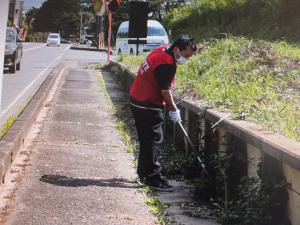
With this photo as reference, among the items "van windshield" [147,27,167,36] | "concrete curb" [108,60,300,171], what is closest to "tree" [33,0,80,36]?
"van windshield" [147,27,167,36]

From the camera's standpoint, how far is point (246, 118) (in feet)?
19.6

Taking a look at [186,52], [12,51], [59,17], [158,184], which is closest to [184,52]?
[186,52]

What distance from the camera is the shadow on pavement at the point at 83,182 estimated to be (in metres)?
6.48

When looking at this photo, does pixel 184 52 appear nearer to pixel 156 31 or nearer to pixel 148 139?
pixel 148 139

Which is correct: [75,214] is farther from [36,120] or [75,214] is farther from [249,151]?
[36,120]

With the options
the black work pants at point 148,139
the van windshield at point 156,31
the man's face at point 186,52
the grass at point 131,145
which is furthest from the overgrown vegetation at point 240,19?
the black work pants at point 148,139

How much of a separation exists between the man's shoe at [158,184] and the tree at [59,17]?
357ft

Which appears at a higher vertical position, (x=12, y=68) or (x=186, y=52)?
(x=186, y=52)

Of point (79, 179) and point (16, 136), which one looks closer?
point (79, 179)

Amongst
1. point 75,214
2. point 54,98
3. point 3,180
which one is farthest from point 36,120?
point 75,214

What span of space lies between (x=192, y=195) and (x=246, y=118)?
1078 millimetres

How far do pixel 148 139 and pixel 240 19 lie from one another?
19703mm

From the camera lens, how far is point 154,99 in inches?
260

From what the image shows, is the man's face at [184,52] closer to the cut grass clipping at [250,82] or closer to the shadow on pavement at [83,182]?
the cut grass clipping at [250,82]
